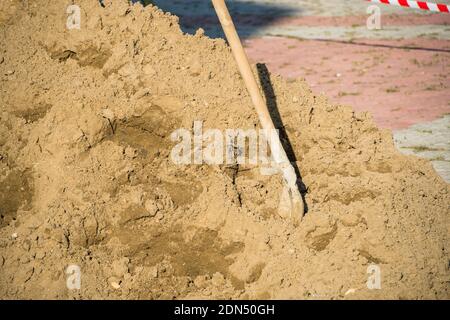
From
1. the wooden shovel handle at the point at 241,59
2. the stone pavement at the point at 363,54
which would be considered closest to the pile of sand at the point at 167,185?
the wooden shovel handle at the point at 241,59

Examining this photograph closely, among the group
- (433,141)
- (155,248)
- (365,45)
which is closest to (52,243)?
(155,248)

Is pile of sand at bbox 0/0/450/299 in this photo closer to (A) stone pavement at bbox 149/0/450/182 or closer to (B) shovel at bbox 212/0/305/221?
(B) shovel at bbox 212/0/305/221

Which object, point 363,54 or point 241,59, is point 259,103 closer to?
point 241,59

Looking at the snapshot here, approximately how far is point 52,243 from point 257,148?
57.3 inches

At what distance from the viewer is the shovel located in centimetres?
327

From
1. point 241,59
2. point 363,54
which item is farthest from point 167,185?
point 363,54

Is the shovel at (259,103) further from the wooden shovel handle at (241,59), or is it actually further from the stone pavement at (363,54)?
the stone pavement at (363,54)

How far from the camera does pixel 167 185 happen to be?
11.3ft

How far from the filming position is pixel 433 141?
5.61 metres

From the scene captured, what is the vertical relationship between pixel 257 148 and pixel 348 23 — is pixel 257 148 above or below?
above

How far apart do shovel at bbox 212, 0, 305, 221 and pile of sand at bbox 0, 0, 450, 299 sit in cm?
11
